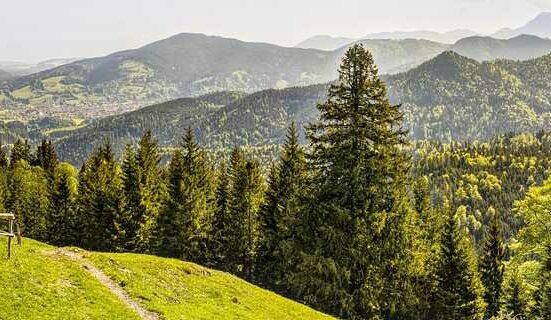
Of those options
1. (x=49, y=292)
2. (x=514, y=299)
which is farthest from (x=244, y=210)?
(x=49, y=292)

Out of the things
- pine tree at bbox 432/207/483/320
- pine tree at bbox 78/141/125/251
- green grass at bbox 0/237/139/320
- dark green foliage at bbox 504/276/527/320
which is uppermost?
green grass at bbox 0/237/139/320

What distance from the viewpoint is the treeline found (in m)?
31.0

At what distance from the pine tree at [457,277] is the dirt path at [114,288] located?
45.5m

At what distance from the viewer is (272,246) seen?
63.7 m

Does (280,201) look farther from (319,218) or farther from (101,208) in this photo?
(319,218)

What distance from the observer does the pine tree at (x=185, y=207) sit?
6544cm

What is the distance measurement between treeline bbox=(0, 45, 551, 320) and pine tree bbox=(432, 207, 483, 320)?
145 mm

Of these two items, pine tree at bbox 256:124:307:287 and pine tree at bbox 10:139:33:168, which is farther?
pine tree at bbox 10:139:33:168

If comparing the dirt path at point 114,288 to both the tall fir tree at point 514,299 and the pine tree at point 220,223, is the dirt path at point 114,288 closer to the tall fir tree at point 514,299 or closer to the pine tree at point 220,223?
the pine tree at point 220,223

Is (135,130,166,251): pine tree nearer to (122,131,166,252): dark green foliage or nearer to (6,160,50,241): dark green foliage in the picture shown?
(122,131,166,252): dark green foliage

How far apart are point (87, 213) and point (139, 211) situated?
30.8 feet

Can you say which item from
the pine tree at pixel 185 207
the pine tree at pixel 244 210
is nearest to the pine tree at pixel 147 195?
the pine tree at pixel 185 207

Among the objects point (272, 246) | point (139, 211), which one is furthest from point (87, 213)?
point (272, 246)

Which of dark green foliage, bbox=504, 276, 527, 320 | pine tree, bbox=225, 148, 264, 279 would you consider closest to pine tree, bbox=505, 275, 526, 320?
dark green foliage, bbox=504, 276, 527, 320
